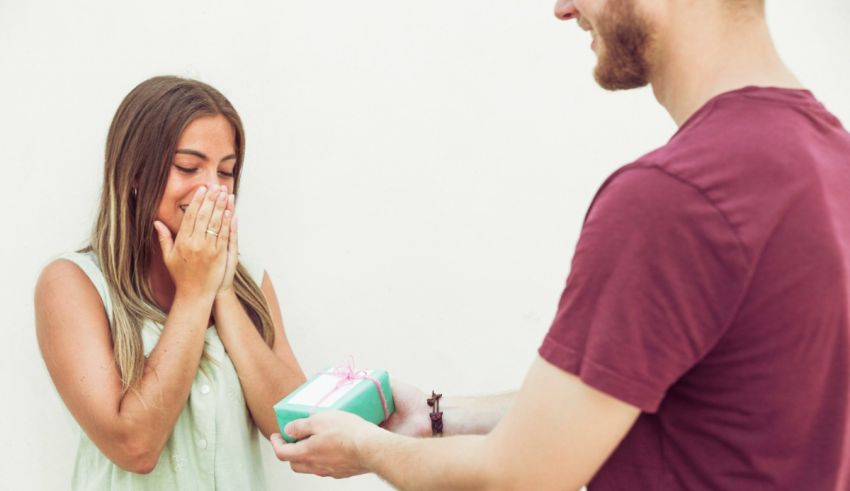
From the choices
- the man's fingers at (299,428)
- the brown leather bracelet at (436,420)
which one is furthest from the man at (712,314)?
the brown leather bracelet at (436,420)

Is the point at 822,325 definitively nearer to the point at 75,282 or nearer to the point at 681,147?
the point at 681,147

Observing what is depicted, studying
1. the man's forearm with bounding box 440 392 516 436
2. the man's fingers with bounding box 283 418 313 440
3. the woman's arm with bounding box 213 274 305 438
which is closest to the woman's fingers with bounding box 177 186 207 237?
the woman's arm with bounding box 213 274 305 438

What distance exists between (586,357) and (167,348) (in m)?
0.85

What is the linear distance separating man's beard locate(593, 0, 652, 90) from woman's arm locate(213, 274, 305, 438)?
0.84 meters

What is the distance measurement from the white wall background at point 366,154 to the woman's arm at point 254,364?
0.28 m

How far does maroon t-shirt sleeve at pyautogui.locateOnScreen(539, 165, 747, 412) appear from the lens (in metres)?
0.65

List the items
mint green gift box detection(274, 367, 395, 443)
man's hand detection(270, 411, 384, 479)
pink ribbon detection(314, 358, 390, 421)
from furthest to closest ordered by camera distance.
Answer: pink ribbon detection(314, 358, 390, 421) → mint green gift box detection(274, 367, 395, 443) → man's hand detection(270, 411, 384, 479)

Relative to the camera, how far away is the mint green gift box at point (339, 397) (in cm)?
110

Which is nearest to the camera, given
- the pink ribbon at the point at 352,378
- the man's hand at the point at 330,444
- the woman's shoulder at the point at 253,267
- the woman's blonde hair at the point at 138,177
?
the man's hand at the point at 330,444

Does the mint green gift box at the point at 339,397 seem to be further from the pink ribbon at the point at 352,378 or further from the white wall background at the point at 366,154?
the white wall background at the point at 366,154

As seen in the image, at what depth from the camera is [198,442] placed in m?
Answer: 1.31

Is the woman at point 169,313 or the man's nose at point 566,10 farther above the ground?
the man's nose at point 566,10

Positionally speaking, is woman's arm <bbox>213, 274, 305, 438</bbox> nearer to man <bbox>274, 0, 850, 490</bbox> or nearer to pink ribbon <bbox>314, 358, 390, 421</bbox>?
pink ribbon <bbox>314, 358, 390, 421</bbox>

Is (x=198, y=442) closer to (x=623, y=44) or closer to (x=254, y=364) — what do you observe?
(x=254, y=364)
